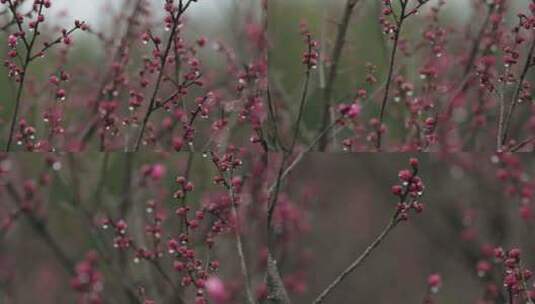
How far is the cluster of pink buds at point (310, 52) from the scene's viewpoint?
9.15 ft

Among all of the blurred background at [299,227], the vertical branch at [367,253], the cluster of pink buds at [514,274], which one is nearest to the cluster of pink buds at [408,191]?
the vertical branch at [367,253]

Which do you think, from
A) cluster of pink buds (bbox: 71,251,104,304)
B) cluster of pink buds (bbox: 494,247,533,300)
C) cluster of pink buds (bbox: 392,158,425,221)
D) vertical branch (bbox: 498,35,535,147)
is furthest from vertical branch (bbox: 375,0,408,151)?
cluster of pink buds (bbox: 71,251,104,304)

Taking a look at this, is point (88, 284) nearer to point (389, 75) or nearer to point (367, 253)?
point (367, 253)

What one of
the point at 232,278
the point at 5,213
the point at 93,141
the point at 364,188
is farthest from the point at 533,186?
the point at 5,213

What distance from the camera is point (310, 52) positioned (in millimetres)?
2797

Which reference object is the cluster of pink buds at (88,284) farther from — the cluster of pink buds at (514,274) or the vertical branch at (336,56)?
the cluster of pink buds at (514,274)

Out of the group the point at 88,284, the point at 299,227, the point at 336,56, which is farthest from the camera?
the point at 299,227

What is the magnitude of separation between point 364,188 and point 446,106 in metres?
0.72

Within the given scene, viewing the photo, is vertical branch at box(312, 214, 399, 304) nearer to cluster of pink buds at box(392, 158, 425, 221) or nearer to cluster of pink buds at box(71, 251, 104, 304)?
cluster of pink buds at box(392, 158, 425, 221)

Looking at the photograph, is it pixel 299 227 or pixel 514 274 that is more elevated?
pixel 299 227

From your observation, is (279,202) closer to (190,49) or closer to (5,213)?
(190,49)

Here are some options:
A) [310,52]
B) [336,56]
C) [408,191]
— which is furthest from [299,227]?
[408,191]

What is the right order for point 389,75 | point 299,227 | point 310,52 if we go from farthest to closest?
point 299,227 < point 389,75 < point 310,52

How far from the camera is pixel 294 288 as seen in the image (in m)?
3.03
